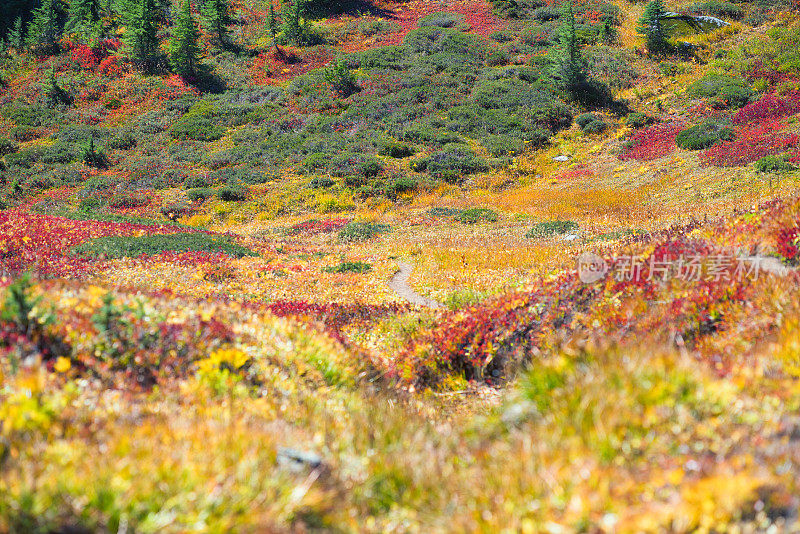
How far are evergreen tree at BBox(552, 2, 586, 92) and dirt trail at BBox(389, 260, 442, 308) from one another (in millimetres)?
30705

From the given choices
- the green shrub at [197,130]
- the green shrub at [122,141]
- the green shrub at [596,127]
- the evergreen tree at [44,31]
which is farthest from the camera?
the evergreen tree at [44,31]

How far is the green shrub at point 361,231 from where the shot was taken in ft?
70.0

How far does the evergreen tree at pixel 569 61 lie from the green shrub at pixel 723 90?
320 inches

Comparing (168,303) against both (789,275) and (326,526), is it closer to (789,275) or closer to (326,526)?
(326,526)

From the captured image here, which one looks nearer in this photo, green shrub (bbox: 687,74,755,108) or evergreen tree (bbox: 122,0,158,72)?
green shrub (bbox: 687,74,755,108)

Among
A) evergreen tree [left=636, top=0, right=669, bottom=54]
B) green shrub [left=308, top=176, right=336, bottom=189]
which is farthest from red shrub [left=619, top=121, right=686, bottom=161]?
green shrub [left=308, top=176, right=336, bottom=189]

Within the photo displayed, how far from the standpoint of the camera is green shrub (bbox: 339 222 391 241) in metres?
21.3

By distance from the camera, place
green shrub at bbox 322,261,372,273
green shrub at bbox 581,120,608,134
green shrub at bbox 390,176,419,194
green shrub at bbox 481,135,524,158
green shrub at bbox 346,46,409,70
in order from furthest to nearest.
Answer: green shrub at bbox 346,46,409,70 → green shrub at bbox 581,120,608,134 → green shrub at bbox 481,135,524,158 → green shrub at bbox 390,176,419,194 → green shrub at bbox 322,261,372,273

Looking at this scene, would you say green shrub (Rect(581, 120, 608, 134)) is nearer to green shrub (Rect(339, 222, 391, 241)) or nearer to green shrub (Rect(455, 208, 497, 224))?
green shrub (Rect(455, 208, 497, 224))

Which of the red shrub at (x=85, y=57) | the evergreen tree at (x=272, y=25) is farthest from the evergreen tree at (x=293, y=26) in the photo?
the red shrub at (x=85, y=57)

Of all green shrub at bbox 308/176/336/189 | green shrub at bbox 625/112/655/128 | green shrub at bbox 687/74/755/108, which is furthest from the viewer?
green shrub at bbox 625/112/655/128

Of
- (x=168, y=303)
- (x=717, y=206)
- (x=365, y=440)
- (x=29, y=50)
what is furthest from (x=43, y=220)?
(x=29, y=50)

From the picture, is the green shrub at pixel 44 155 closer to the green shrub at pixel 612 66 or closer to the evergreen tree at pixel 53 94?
the evergreen tree at pixel 53 94

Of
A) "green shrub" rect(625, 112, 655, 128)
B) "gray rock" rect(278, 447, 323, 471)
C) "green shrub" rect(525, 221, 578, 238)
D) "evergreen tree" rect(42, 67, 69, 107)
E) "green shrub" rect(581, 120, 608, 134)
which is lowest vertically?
"green shrub" rect(525, 221, 578, 238)
